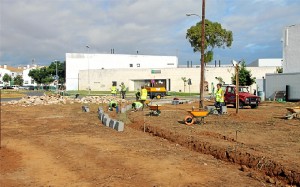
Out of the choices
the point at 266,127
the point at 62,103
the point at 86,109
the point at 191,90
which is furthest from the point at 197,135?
the point at 191,90

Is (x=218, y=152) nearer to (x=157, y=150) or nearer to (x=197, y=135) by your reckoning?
(x=157, y=150)

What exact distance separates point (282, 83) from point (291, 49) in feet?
22.8

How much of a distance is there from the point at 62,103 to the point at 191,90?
40093mm

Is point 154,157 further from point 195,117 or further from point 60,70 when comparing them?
point 60,70

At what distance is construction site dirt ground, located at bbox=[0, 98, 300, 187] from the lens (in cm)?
804

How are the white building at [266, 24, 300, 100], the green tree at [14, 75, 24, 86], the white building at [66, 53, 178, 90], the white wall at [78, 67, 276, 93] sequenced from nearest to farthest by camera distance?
the white building at [266, 24, 300, 100], the white wall at [78, 67, 276, 93], the white building at [66, 53, 178, 90], the green tree at [14, 75, 24, 86]

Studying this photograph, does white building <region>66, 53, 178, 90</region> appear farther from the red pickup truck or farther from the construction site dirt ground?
the construction site dirt ground

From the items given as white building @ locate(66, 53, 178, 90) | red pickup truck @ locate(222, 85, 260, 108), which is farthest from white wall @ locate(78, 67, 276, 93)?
red pickup truck @ locate(222, 85, 260, 108)

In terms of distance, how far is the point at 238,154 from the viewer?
33.2 feet

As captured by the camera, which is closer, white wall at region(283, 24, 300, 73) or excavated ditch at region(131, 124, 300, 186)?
Answer: excavated ditch at region(131, 124, 300, 186)

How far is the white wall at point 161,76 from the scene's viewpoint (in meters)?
71.1

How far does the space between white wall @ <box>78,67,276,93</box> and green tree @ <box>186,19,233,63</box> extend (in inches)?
498

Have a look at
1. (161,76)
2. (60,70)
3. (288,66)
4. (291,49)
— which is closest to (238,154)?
(288,66)

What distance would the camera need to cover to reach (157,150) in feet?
37.2
